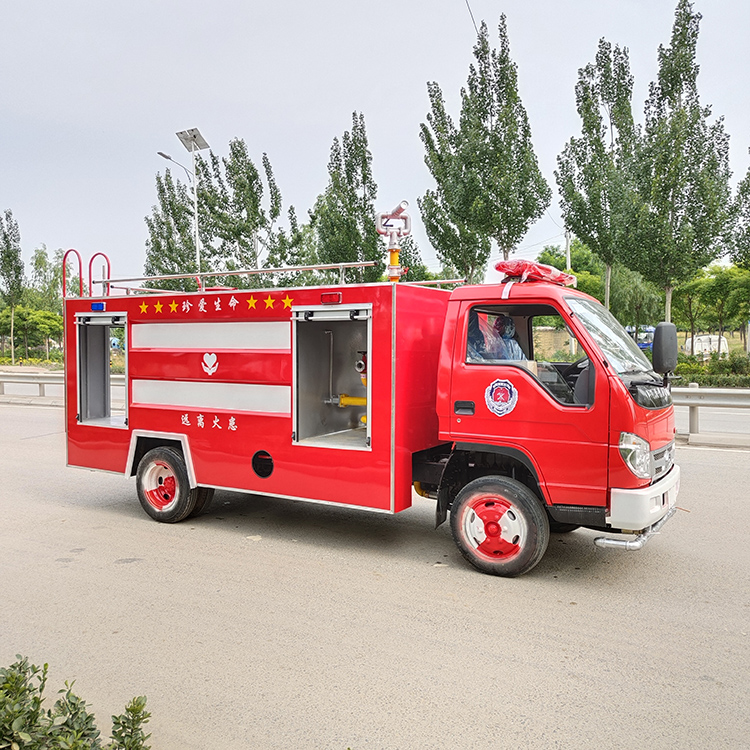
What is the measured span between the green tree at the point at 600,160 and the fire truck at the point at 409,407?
17833 mm

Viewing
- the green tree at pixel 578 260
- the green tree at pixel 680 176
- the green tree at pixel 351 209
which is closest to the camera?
the green tree at pixel 680 176

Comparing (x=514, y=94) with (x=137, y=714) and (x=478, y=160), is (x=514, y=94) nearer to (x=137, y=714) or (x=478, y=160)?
(x=478, y=160)

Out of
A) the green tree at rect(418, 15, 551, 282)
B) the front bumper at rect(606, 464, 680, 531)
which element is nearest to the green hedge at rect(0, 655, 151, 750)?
the front bumper at rect(606, 464, 680, 531)

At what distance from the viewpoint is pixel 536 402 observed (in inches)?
207

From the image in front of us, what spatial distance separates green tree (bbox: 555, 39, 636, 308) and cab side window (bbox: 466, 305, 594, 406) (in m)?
17.8

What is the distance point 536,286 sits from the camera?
17.7 feet

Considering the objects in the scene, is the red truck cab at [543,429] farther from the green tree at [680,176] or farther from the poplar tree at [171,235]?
the poplar tree at [171,235]

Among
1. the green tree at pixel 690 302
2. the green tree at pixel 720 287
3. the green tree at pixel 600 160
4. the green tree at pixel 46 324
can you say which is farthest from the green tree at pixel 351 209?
the green tree at pixel 46 324

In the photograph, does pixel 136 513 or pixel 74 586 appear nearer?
pixel 74 586

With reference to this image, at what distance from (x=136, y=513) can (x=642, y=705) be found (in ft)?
18.9

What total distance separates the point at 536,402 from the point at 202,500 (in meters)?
3.81

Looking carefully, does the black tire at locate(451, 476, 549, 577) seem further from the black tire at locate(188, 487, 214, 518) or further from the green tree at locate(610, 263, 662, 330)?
the green tree at locate(610, 263, 662, 330)

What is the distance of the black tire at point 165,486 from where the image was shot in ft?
23.2

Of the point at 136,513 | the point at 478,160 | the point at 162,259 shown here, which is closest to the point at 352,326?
the point at 136,513
